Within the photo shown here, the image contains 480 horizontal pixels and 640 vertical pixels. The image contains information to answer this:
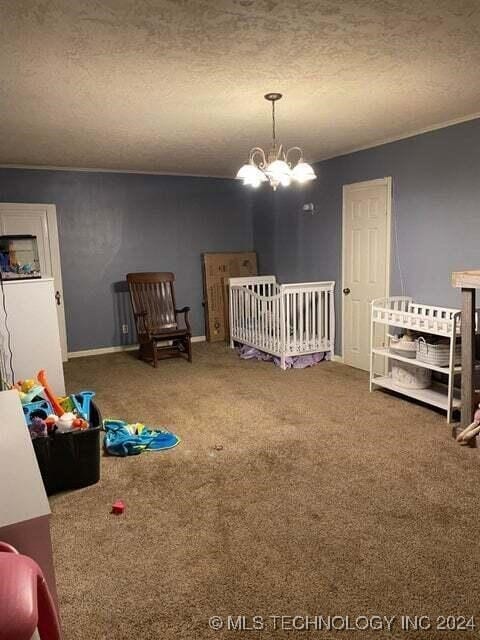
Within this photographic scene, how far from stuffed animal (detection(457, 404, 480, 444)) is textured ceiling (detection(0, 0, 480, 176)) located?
2.16 meters

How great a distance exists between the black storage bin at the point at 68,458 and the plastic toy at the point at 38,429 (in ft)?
0.08

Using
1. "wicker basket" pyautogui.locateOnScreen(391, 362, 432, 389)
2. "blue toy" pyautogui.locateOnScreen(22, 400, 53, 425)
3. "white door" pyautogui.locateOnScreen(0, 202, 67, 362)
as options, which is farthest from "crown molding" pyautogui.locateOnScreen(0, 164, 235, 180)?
"wicker basket" pyautogui.locateOnScreen(391, 362, 432, 389)

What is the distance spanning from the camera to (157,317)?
5.78 meters

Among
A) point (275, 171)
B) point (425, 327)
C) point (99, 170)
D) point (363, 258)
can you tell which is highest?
point (99, 170)

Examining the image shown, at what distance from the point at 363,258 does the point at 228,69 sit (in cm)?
281

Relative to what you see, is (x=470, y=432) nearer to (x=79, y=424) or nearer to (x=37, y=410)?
(x=79, y=424)

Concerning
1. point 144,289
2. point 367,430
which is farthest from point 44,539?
point 144,289

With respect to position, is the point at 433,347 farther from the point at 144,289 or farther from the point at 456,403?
the point at 144,289

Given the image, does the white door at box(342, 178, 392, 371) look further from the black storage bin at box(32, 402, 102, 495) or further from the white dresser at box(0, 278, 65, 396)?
the black storage bin at box(32, 402, 102, 495)

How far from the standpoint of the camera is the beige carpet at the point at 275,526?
1751mm

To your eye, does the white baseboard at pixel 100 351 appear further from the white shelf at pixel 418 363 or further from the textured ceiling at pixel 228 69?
the white shelf at pixel 418 363

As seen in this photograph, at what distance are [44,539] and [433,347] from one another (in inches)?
124

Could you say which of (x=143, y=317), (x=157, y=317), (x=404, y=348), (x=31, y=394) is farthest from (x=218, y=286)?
(x=31, y=394)

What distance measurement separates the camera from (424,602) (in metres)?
1.75
